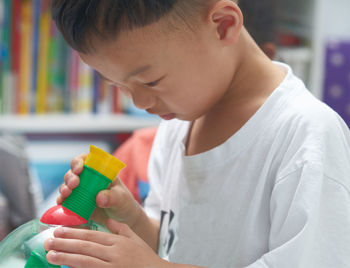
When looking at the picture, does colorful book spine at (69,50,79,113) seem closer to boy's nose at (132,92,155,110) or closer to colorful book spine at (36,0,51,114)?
colorful book spine at (36,0,51,114)

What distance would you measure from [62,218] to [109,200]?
9 centimetres

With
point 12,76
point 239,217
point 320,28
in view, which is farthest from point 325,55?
point 239,217

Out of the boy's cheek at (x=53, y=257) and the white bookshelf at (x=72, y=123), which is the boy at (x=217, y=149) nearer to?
the boy's cheek at (x=53, y=257)

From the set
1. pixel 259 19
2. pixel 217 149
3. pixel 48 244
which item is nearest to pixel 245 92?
pixel 217 149

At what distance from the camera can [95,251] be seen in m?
0.55

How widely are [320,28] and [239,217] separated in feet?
3.48

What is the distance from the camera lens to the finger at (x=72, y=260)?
21.0 inches

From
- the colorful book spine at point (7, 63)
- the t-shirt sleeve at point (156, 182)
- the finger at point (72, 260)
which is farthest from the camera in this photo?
the colorful book spine at point (7, 63)

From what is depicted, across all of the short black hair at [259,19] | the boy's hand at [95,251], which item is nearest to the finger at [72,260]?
the boy's hand at [95,251]

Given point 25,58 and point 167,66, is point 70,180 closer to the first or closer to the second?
point 167,66

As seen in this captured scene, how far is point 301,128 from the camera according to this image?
0.58 meters

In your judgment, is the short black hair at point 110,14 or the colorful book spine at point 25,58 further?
the colorful book spine at point 25,58

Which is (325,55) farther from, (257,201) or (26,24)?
(257,201)

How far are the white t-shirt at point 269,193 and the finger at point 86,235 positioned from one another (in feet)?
0.52
